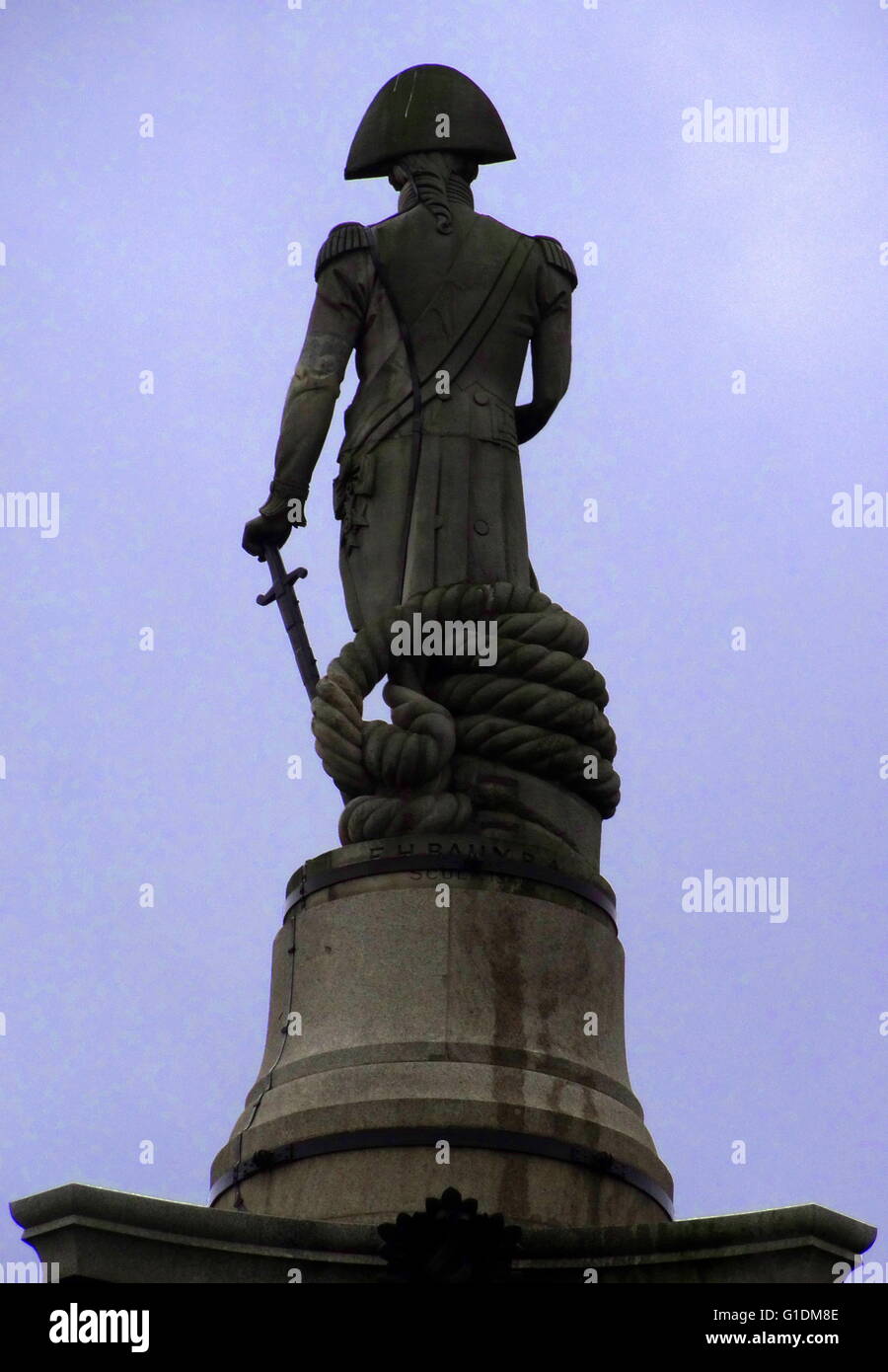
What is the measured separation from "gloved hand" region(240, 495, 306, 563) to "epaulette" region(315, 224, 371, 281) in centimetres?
136

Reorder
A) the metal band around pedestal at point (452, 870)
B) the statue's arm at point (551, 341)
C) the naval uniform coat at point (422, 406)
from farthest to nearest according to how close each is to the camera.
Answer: the statue's arm at point (551, 341) < the naval uniform coat at point (422, 406) < the metal band around pedestal at point (452, 870)

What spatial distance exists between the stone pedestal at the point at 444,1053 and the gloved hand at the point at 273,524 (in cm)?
228

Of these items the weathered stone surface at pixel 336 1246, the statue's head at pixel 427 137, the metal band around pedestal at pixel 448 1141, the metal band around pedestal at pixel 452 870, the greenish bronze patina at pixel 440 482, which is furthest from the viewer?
the statue's head at pixel 427 137

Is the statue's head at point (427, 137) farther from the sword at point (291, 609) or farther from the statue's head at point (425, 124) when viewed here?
the sword at point (291, 609)

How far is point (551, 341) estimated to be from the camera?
644 inches

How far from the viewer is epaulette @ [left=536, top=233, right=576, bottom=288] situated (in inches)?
639

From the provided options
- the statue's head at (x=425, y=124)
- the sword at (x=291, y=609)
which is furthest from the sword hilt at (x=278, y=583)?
the statue's head at (x=425, y=124)

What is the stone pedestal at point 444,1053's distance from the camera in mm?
13203

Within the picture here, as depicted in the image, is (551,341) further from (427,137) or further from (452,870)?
(452,870)

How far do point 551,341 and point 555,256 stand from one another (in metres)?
0.50

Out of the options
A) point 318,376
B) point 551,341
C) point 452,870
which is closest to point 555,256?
point 551,341

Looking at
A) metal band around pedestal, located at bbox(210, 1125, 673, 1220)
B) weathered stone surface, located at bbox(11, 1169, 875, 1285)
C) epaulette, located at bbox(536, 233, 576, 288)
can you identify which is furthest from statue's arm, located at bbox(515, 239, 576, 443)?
weathered stone surface, located at bbox(11, 1169, 875, 1285)

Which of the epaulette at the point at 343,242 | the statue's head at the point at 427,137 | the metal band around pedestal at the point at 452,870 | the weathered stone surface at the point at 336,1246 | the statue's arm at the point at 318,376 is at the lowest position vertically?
the weathered stone surface at the point at 336,1246
